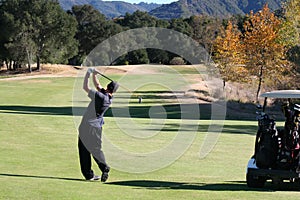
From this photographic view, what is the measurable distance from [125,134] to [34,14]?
5559cm

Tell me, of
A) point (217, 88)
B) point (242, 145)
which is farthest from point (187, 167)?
point (217, 88)

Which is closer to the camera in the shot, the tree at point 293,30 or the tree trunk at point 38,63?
the tree at point 293,30

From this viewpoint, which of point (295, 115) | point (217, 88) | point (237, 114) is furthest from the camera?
point (217, 88)

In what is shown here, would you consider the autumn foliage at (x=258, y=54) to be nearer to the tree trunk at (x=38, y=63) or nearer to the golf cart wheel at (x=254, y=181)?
the golf cart wheel at (x=254, y=181)

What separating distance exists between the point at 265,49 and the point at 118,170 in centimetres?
3213

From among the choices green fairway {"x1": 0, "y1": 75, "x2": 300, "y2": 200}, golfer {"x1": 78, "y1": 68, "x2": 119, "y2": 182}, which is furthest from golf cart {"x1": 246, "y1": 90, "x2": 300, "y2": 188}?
golfer {"x1": 78, "y1": 68, "x2": 119, "y2": 182}

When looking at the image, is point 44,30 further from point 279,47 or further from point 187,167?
point 187,167

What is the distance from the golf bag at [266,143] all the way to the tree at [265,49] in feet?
106

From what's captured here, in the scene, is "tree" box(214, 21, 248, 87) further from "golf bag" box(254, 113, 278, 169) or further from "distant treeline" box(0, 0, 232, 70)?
"golf bag" box(254, 113, 278, 169)

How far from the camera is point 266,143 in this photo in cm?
981

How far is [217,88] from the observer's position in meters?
47.7

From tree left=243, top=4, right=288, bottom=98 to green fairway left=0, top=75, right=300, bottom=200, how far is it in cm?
1902

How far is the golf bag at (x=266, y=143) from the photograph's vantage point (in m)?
9.70


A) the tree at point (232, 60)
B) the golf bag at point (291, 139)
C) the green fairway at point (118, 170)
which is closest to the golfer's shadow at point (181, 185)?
the green fairway at point (118, 170)
